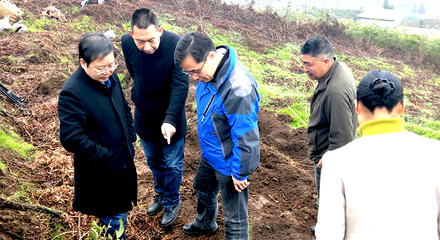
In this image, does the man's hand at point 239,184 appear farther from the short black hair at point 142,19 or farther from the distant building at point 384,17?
the distant building at point 384,17

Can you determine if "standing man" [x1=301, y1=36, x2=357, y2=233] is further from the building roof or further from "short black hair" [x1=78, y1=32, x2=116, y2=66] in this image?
the building roof

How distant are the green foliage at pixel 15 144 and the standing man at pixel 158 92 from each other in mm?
2024

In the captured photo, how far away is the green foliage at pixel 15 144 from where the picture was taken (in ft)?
13.0

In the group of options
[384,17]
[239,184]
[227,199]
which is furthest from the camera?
[384,17]

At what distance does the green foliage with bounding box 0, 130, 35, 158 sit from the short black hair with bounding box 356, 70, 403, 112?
414cm

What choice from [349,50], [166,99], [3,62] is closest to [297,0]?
[349,50]

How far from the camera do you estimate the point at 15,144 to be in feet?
13.4

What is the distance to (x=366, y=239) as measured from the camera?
1.39 metres

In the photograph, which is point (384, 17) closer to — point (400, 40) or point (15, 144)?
point (400, 40)

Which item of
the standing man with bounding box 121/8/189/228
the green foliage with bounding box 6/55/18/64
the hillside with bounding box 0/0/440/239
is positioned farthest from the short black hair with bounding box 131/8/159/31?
the green foliage with bounding box 6/55/18/64

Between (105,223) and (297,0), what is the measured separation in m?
→ 31.7

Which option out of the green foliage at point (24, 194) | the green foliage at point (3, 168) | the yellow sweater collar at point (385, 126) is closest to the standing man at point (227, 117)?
the yellow sweater collar at point (385, 126)

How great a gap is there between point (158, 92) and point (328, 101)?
154 centimetres

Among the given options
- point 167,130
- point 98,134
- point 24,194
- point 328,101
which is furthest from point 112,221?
point 328,101
